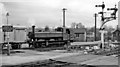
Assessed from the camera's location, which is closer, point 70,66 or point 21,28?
point 70,66

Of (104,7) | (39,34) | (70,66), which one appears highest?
(104,7)

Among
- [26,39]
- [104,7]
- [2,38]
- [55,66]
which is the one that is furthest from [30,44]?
[55,66]

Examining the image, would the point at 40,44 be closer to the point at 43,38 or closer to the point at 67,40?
the point at 43,38

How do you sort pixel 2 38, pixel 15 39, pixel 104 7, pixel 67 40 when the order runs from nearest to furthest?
1. pixel 104 7
2. pixel 2 38
3. pixel 15 39
4. pixel 67 40

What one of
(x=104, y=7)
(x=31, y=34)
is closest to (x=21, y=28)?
(x=31, y=34)

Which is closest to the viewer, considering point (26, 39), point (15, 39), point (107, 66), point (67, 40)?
point (107, 66)

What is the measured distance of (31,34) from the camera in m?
31.6

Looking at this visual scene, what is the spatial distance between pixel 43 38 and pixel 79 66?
67.1 ft

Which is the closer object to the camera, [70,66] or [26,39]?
[70,66]

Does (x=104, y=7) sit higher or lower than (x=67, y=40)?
higher

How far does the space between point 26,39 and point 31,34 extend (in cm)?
156

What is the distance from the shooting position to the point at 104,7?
2502cm

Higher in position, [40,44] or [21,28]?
[21,28]

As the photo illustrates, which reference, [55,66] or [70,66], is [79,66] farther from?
[55,66]
